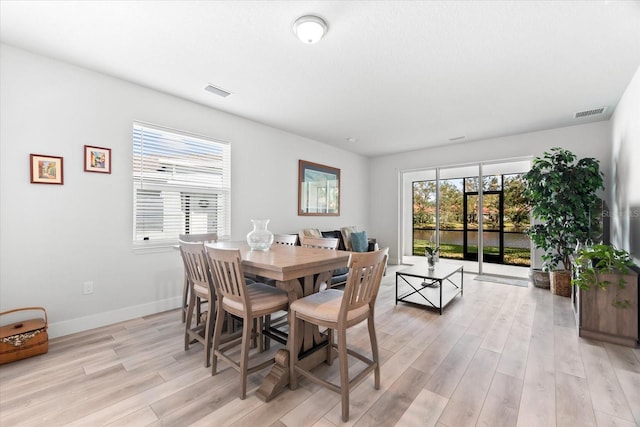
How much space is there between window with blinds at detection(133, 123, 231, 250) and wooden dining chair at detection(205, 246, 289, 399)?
1.82 m

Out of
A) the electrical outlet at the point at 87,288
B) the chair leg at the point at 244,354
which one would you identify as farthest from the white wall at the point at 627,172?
the electrical outlet at the point at 87,288

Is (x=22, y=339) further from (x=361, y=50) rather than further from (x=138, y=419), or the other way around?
(x=361, y=50)

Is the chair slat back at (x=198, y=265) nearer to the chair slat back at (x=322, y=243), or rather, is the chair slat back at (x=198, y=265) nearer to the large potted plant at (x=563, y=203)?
the chair slat back at (x=322, y=243)

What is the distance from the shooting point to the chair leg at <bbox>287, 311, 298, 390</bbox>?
1.78 m

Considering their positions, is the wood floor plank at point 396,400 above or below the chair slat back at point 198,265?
below

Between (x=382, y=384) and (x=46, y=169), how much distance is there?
3403mm

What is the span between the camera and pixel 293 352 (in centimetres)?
179

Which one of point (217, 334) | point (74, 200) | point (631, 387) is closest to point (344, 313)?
point (217, 334)

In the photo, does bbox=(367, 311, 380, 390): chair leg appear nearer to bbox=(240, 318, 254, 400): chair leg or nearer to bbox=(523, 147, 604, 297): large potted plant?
bbox=(240, 318, 254, 400): chair leg

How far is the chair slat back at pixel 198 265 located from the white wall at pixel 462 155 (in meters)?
4.96

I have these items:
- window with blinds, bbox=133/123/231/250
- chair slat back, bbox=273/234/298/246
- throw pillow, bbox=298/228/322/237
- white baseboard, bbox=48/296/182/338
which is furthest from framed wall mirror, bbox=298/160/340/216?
white baseboard, bbox=48/296/182/338

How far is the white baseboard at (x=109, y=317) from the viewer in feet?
8.61

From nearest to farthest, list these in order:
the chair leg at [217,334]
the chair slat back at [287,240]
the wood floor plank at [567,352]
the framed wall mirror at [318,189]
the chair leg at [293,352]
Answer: the chair leg at [293,352]
the chair leg at [217,334]
the wood floor plank at [567,352]
the chair slat back at [287,240]
the framed wall mirror at [318,189]

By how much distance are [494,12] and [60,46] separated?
3.49 metres
